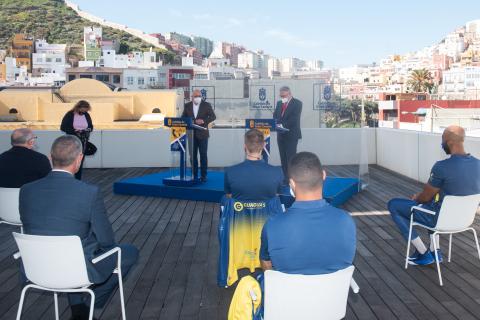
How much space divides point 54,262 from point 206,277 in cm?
199

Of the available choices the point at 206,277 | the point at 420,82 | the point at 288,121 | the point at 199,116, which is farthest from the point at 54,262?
the point at 420,82

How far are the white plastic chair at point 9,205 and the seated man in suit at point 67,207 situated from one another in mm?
1476

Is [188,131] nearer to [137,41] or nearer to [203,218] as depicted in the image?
[203,218]

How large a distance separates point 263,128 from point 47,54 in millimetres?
126944

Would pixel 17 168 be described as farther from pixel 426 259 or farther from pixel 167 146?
pixel 167 146

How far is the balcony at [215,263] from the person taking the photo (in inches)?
156

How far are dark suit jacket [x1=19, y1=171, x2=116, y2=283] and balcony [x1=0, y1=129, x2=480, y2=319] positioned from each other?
40.2 inches

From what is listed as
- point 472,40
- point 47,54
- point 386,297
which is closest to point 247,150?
point 386,297

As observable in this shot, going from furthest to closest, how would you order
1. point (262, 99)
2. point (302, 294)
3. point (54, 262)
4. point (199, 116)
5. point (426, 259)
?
point (262, 99), point (199, 116), point (426, 259), point (54, 262), point (302, 294)

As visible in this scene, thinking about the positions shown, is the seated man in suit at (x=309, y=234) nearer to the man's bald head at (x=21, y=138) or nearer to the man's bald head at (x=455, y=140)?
the man's bald head at (x=455, y=140)

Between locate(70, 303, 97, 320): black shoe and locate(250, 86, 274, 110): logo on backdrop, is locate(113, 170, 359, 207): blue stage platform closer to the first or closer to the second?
locate(70, 303, 97, 320): black shoe

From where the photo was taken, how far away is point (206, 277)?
4.71 meters

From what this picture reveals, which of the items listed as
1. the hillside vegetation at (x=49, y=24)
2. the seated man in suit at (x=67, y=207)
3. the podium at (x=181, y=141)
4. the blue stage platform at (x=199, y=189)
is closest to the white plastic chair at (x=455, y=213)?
the seated man in suit at (x=67, y=207)

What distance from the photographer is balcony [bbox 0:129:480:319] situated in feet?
13.0
